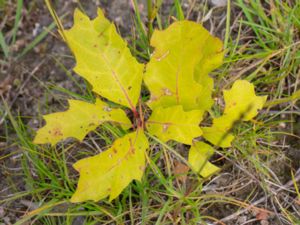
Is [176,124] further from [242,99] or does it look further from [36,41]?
[36,41]

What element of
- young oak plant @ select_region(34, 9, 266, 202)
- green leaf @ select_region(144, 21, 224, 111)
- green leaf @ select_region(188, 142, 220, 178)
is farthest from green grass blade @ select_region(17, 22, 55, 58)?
green leaf @ select_region(188, 142, 220, 178)

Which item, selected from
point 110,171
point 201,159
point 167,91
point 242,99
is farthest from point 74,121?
point 242,99

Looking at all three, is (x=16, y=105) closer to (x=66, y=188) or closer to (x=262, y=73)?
(x=66, y=188)

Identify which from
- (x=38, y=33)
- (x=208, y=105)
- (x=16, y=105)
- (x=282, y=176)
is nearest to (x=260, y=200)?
(x=282, y=176)

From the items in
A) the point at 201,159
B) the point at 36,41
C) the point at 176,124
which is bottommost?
the point at 201,159

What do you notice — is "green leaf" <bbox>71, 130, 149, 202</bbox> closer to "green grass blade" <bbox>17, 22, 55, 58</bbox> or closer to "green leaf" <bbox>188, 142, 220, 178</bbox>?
"green leaf" <bbox>188, 142, 220, 178</bbox>
